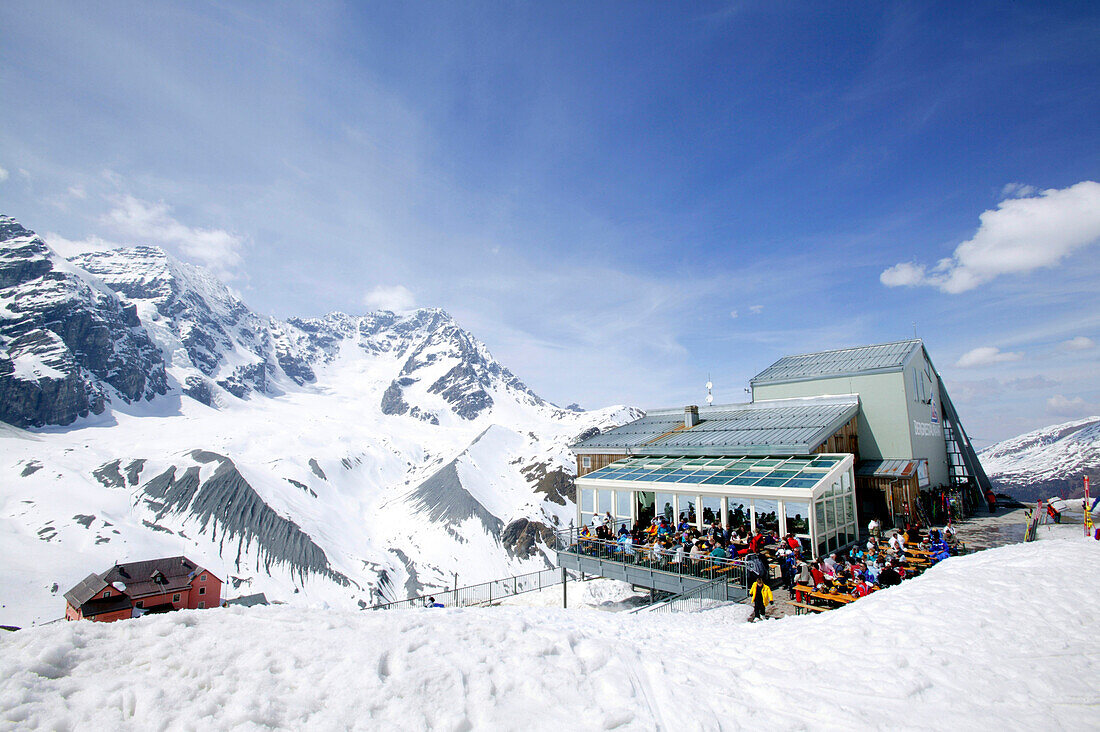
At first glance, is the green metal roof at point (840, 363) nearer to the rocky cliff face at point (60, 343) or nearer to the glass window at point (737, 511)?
the glass window at point (737, 511)

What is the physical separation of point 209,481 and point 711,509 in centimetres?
10552

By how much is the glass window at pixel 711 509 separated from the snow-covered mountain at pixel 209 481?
69908 mm

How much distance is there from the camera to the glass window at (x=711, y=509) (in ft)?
57.5

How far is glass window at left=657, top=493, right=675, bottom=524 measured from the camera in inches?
749

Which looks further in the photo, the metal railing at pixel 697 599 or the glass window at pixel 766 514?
the glass window at pixel 766 514

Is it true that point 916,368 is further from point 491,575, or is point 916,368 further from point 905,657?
point 491,575

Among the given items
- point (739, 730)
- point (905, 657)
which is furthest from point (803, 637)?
point (739, 730)

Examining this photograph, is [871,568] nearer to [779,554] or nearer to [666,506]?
[779,554]

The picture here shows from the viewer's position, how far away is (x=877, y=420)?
22.8m

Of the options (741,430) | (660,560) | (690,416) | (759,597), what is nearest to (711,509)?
(660,560)

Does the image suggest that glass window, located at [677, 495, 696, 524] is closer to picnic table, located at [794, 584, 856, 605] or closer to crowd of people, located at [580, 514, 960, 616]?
crowd of people, located at [580, 514, 960, 616]

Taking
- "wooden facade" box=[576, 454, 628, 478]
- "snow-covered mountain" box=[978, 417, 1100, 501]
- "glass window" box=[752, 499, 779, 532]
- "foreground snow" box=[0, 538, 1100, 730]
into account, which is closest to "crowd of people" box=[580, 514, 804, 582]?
"glass window" box=[752, 499, 779, 532]

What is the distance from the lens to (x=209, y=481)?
93938 mm

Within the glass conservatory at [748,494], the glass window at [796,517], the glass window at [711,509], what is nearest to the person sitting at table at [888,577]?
the glass conservatory at [748,494]
